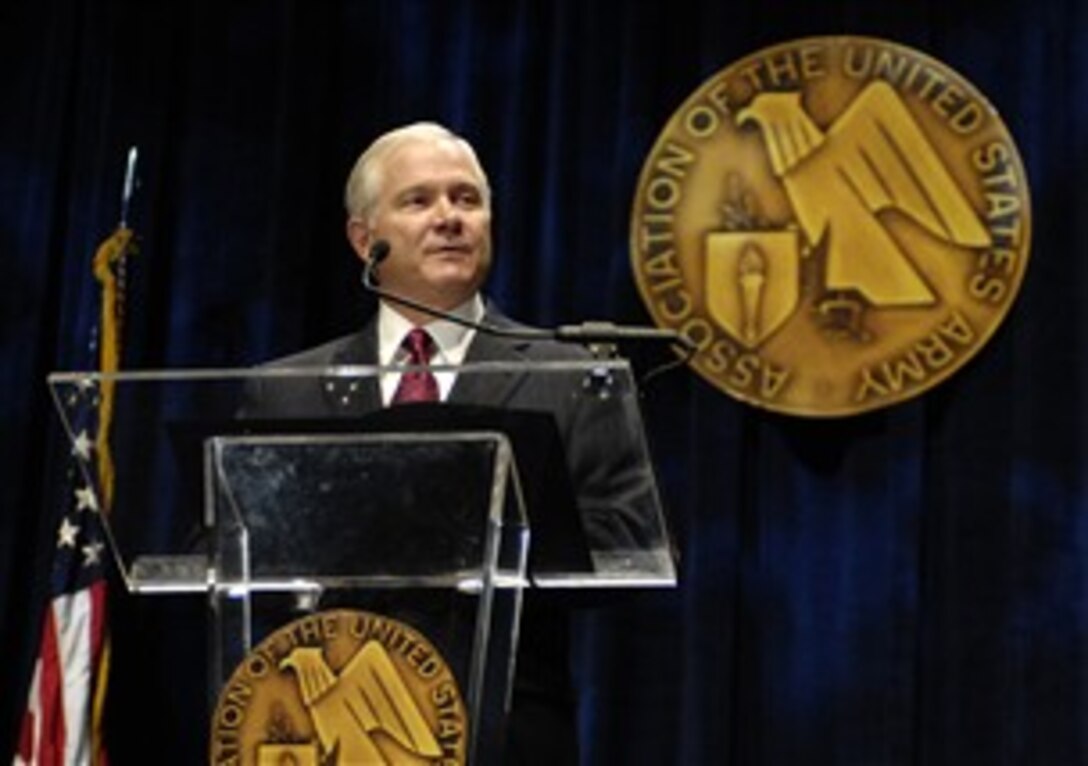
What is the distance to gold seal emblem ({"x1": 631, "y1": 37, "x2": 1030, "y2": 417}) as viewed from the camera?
462 cm

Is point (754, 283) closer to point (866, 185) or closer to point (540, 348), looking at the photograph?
point (866, 185)

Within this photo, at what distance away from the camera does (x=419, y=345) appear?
3.08 m

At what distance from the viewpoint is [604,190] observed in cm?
487

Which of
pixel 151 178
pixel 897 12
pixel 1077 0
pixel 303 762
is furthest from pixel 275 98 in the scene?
pixel 303 762

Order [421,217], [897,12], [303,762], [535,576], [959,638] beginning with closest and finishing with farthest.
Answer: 1. [303,762]
2. [535,576]
3. [421,217]
4. [959,638]
5. [897,12]

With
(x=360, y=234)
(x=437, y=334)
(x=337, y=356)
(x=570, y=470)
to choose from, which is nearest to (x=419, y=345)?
(x=437, y=334)

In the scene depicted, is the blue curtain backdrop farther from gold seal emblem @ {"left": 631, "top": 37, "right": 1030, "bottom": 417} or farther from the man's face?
the man's face

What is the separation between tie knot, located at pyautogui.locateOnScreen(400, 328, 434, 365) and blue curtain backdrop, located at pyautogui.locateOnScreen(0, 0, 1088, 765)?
164 centimetres

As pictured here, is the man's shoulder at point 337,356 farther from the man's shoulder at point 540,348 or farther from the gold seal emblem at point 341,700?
the gold seal emblem at point 341,700

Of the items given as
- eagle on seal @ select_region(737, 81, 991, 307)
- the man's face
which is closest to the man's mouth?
the man's face

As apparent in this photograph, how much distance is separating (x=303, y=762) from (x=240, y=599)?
0.20 m

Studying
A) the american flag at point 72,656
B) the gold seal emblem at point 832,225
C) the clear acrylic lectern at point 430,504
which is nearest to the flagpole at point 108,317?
the american flag at point 72,656

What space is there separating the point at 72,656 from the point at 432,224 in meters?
1.77

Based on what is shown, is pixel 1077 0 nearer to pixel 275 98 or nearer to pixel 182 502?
pixel 275 98
